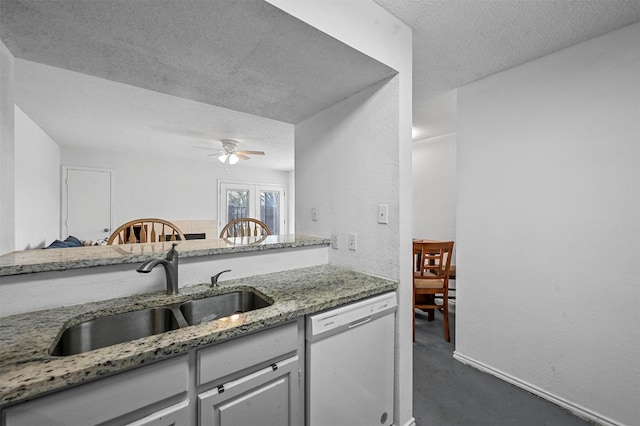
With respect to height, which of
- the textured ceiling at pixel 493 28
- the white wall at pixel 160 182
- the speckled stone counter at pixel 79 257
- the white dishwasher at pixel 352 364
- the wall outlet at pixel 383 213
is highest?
the textured ceiling at pixel 493 28

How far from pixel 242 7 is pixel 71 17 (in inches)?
29.3

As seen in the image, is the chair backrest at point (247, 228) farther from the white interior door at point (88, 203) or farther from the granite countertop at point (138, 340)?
the white interior door at point (88, 203)

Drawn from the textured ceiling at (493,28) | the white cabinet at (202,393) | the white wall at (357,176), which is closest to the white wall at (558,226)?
the textured ceiling at (493,28)

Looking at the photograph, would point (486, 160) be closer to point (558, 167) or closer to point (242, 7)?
point (558, 167)

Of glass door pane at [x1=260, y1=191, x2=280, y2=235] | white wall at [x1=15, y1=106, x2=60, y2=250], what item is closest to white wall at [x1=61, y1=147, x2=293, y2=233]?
white wall at [x1=15, y1=106, x2=60, y2=250]

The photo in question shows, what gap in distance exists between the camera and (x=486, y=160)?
2.17m

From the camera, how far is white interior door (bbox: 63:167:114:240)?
4.59 metres

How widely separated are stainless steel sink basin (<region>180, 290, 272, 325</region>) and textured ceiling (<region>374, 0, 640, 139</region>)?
5.59 ft

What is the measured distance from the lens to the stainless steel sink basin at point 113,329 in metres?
1.03

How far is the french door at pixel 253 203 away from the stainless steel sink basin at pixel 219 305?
519cm

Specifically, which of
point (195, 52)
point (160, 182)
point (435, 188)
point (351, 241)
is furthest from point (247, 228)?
point (160, 182)

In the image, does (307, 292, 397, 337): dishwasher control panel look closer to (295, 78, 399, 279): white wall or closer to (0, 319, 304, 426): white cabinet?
(0, 319, 304, 426): white cabinet

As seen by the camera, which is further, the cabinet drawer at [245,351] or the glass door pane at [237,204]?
the glass door pane at [237,204]

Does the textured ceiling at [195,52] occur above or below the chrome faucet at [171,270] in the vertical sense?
above
